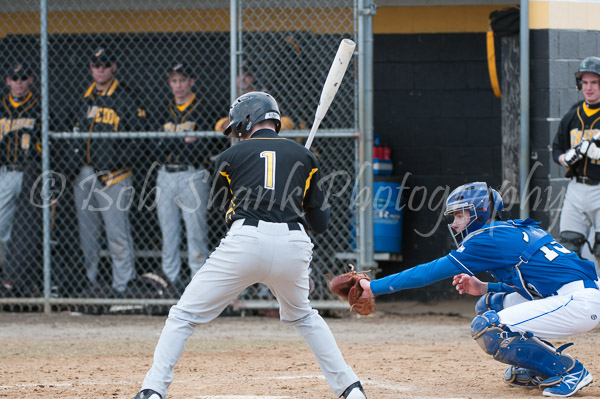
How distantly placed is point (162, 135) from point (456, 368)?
11.5 feet

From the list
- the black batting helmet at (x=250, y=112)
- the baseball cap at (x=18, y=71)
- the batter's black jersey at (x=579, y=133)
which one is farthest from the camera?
the baseball cap at (x=18, y=71)

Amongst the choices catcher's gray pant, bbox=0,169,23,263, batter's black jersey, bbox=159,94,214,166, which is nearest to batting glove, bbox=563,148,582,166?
batter's black jersey, bbox=159,94,214,166

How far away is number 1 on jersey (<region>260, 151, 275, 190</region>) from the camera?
453 cm

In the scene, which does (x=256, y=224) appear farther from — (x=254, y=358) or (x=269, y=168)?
(x=254, y=358)

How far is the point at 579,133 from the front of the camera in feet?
24.4

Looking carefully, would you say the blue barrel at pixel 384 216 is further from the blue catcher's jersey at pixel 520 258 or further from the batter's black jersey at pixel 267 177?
the batter's black jersey at pixel 267 177

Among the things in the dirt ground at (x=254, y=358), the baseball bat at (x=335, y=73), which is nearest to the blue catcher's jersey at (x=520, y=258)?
the dirt ground at (x=254, y=358)

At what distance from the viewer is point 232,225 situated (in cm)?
461

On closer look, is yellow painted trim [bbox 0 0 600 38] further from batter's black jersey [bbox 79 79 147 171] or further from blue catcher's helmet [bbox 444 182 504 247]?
blue catcher's helmet [bbox 444 182 504 247]

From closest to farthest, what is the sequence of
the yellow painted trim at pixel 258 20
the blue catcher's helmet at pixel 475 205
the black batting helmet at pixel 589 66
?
1. the blue catcher's helmet at pixel 475 205
2. the black batting helmet at pixel 589 66
3. the yellow painted trim at pixel 258 20

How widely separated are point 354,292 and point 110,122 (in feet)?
14.2

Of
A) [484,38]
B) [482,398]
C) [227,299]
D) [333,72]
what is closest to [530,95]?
[484,38]

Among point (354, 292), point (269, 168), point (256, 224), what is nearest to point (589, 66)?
point (354, 292)

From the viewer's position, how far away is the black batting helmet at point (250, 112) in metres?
4.70
